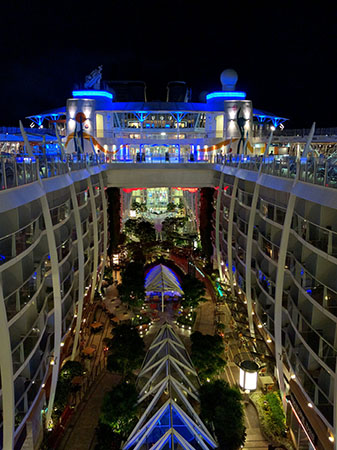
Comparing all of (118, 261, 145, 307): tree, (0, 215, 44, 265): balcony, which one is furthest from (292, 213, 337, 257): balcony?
(118, 261, 145, 307): tree

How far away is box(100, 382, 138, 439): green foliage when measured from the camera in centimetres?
1680

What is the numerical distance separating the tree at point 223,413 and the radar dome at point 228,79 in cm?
4681

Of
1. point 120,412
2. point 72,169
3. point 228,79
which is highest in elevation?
point 228,79

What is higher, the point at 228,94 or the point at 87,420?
the point at 228,94

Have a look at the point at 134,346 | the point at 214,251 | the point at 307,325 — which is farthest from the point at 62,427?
the point at 214,251

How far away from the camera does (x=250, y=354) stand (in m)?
22.7

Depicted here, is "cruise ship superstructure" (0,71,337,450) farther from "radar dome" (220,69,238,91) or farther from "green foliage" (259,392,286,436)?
"radar dome" (220,69,238,91)

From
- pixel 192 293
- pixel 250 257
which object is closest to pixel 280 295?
pixel 250 257

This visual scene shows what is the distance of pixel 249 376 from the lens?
19.7m

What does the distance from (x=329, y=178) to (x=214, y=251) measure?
28516 millimetres

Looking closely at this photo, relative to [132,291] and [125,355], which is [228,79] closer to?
[132,291]

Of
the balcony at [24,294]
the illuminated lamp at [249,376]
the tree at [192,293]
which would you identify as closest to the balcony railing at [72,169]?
the balcony at [24,294]

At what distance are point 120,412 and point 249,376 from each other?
648cm

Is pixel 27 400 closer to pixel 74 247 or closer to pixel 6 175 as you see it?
pixel 6 175
